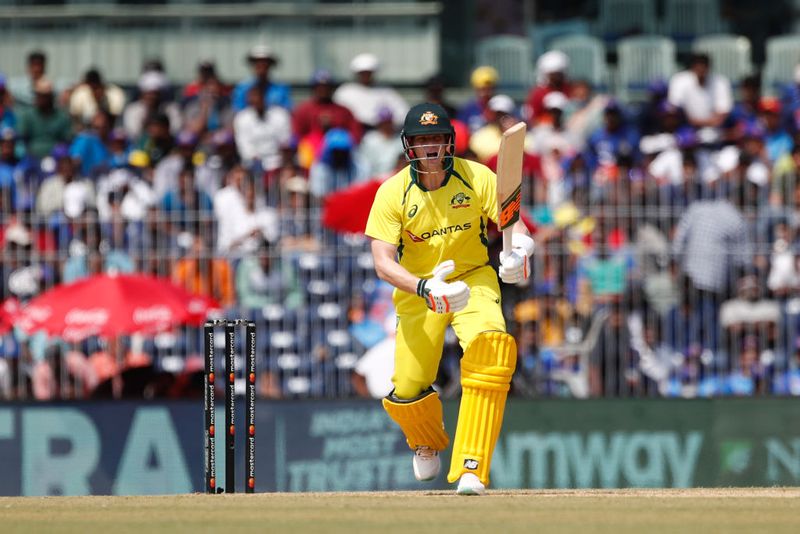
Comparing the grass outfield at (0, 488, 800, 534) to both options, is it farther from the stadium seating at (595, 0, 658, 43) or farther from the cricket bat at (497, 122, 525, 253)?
the stadium seating at (595, 0, 658, 43)

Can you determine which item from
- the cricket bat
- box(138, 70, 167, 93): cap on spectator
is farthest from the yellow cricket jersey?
box(138, 70, 167, 93): cap on spectator

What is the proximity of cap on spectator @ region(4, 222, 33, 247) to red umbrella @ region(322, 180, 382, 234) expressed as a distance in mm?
2450

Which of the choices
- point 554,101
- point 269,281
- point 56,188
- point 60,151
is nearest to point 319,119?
point 554,101

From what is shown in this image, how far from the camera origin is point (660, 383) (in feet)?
48.0

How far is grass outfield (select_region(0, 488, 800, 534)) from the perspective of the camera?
8.73m

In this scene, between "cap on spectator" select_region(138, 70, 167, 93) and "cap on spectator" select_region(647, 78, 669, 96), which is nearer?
"cap on spectator" select_region(647, 78, 669, 96)

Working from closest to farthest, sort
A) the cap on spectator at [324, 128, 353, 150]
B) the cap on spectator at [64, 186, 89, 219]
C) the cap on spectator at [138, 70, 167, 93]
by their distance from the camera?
1. the cap on spectator at [64, 186, 89, 219]
2. the cap on spectator at [324, 128, 353, 150]
3. the cap on spectator at [138, 70, 167, 93]

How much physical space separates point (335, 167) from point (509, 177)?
563 cm

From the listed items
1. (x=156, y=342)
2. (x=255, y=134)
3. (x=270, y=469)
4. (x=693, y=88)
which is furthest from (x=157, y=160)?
(x=693, y=88)

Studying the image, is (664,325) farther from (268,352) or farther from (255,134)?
(255,134)

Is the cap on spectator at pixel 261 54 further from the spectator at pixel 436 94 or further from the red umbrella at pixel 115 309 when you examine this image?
the red umbrella at pixel 115 309

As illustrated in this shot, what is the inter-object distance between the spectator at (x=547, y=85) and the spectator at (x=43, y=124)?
486 centimetres

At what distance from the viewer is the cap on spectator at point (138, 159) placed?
1736 centimetres

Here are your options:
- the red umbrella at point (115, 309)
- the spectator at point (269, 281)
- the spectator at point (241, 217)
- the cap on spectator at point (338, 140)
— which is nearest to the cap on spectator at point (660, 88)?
the cap on spectator at point (338, 140)
